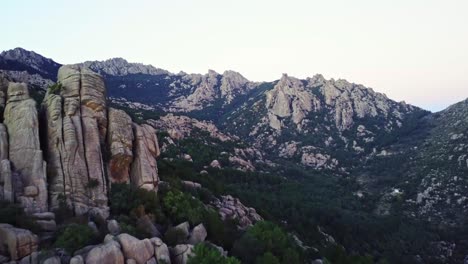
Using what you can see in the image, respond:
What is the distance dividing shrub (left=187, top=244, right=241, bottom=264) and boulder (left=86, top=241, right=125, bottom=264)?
5.16m

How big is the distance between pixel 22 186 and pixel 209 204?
2538 cm

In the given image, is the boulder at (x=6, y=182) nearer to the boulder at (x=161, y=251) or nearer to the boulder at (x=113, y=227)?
the boulder at (x=113, y=227)

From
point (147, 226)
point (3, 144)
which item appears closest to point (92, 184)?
point (147, 226)

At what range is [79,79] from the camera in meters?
47.4

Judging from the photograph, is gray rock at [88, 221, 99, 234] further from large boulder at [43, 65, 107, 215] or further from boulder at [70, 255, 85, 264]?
boulder at [70, 255, 85, 264]

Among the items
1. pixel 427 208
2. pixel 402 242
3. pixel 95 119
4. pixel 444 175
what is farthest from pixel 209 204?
pixel 444 175

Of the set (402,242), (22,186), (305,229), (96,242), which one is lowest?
(402,242)

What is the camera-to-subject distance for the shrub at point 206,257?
3381cm

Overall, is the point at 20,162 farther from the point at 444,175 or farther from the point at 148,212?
the point at 444,175

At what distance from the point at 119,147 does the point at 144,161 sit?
11.2 ft

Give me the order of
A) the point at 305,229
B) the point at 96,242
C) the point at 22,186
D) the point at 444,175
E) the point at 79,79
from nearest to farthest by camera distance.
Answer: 1. the point at 96,242
2. the point at 22,186
3. the point at 79,79
4. the point at 305,229
5. the point at 444,175

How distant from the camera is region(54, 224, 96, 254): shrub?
32.4 metres

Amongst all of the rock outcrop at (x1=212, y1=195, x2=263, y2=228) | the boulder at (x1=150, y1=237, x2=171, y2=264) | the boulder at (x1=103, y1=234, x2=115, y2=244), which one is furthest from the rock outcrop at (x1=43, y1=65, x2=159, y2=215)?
the rock outcrop at (x1=212, y1=195, x2=263, y2=228)

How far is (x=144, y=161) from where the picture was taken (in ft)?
157
